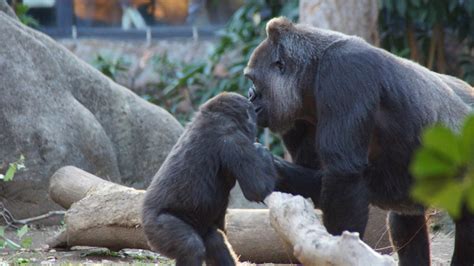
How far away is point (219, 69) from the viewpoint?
36.9 ft

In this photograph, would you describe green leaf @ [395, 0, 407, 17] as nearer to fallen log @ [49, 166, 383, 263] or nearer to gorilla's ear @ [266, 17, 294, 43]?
fallen log @ [49, 166, 383, 263]

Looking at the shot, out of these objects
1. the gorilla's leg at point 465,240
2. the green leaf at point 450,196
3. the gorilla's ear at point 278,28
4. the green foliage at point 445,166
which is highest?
the green foliage at point 445,166

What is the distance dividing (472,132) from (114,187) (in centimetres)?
469

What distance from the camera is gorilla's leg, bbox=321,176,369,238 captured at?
3188 millimetres

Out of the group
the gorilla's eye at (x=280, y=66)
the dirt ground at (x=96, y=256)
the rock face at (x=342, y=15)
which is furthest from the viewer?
the rock face at (x=342, y=15)

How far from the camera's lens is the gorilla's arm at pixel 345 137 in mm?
3178

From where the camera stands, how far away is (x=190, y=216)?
3.22 meters

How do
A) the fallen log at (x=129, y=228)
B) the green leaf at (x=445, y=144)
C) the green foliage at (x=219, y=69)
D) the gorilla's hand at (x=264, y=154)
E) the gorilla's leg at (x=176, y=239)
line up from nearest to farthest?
the green leaf at (x=445, y=144), the gorilla's leg at (x=176, y=239), the gorilla's hand at (x=264, y=154), the fallen log at (x=129, y=228), the green foliage at (x=219, y=69)

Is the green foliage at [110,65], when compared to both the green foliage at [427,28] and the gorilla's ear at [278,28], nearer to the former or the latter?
the green foliage at [427,28]

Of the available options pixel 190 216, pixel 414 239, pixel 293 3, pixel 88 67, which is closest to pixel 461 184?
pixel 190 216

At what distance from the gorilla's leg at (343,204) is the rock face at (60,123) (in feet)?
11.4

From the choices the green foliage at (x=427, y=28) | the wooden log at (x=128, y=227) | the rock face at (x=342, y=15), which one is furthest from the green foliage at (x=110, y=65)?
the wooden log at (x=128, y=227)

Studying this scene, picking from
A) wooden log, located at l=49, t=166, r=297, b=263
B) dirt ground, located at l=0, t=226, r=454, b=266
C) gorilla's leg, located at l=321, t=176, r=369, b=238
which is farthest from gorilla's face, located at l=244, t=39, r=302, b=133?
dirt ground, located at l=0, t=226, r=454, b=266

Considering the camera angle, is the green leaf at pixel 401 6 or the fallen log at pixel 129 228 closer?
the fallen log at pixel 129 228
